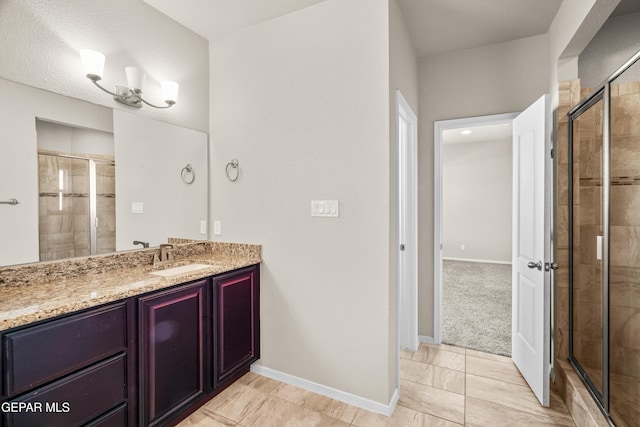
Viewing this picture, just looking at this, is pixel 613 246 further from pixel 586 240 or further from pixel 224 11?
pixel 224 11

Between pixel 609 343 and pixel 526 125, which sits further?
pixel 526 125

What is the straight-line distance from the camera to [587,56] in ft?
7.48

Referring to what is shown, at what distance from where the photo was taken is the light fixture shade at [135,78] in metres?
2.12

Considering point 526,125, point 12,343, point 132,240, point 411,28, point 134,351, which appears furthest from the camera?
point 411,28

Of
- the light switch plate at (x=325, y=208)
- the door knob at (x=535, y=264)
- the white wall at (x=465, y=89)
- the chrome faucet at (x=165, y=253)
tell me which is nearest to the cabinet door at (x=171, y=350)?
the chrome faucet at (x=165, y=253)

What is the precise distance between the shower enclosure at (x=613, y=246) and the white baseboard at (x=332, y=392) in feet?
3.79

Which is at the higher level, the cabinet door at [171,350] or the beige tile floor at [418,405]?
the cabinet door at [171,350]

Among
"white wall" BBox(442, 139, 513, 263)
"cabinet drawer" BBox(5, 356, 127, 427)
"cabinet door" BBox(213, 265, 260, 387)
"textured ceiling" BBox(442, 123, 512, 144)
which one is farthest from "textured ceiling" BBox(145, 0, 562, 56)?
"white wall" BBox(442, 139, 513, 263)

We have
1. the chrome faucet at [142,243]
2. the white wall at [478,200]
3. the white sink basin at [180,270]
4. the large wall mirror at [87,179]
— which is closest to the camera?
the large wall mirror at [87,179]

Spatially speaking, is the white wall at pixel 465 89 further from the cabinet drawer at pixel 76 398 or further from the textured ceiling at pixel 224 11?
the cabinet drawer at pixel 76 398

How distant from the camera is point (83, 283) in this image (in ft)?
5.55

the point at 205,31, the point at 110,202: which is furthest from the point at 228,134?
the point at 110,202

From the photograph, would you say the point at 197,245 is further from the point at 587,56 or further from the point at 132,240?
the point at 587,56

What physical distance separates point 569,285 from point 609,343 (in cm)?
54
